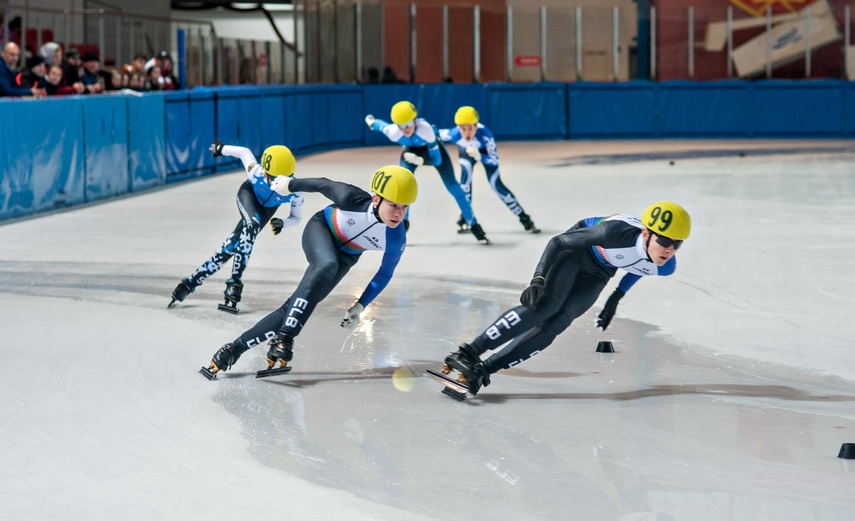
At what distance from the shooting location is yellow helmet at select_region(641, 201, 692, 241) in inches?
239

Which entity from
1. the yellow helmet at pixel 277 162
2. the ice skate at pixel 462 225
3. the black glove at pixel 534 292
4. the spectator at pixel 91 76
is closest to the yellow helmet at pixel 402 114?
the ice skate at pixel 462 225

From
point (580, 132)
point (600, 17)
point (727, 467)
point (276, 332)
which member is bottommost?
point (727, 467)

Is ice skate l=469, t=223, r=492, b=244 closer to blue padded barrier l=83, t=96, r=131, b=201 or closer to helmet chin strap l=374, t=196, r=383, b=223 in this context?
helmet chin strap l=374, t=196, r=383, b=223

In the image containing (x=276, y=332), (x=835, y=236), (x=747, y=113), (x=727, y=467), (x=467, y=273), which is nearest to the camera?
(x=727, y=467)

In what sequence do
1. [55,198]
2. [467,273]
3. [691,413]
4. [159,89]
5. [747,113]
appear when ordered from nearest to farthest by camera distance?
[691,413] < [467,273] < [55,198] < [159,89] < [747,113]

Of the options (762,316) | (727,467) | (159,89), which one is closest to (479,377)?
(727,467)

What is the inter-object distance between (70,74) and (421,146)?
6.49 m

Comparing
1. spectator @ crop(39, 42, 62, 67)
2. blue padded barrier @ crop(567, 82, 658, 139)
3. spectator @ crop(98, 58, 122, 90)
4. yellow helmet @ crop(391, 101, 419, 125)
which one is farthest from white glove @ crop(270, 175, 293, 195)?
blue padded barrier @ crop(567, 82, 658, 139)

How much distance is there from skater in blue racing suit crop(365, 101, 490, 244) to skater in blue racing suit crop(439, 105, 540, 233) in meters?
0.24

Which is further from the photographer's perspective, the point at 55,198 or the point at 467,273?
the point at 55,198

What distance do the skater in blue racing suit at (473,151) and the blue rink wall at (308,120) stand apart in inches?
214

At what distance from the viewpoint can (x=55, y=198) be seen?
51.1 ft

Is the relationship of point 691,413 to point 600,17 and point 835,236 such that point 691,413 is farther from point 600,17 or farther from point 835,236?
point 600,17

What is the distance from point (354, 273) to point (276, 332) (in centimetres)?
419
